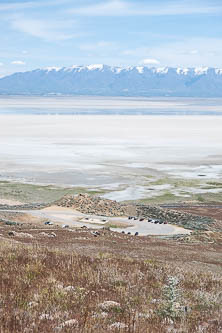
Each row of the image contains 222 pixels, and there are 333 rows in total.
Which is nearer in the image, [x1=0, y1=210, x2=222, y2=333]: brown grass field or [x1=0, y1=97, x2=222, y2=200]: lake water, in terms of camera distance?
[x1=0, y1=210, x2=222, y2=333]: brown grass field

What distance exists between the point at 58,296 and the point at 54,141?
337 ft

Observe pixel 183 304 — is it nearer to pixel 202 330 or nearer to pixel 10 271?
pixel 202 330

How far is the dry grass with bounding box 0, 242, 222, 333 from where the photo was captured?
271 inches

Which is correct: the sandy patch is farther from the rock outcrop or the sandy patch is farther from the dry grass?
the dry grass

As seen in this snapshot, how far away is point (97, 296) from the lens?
8742mm

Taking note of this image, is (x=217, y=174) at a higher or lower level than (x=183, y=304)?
lower

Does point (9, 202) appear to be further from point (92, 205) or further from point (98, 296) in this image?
point (98, 296)

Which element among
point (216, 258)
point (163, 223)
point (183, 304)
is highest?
point (183, 304)

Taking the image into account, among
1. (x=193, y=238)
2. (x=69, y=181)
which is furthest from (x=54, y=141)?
(x=193, y=238)

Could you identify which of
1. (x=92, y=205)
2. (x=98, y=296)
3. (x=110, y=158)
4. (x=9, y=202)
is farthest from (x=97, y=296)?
(x=110, y=158)

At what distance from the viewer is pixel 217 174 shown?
239 ft

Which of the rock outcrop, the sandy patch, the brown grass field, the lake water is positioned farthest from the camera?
the lake water

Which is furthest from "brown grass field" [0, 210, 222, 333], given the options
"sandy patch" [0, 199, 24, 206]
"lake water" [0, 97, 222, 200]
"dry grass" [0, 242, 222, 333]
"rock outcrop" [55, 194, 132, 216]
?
"lake water" [0, 97, 222, 200]

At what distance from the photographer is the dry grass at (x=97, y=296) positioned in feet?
22.6
